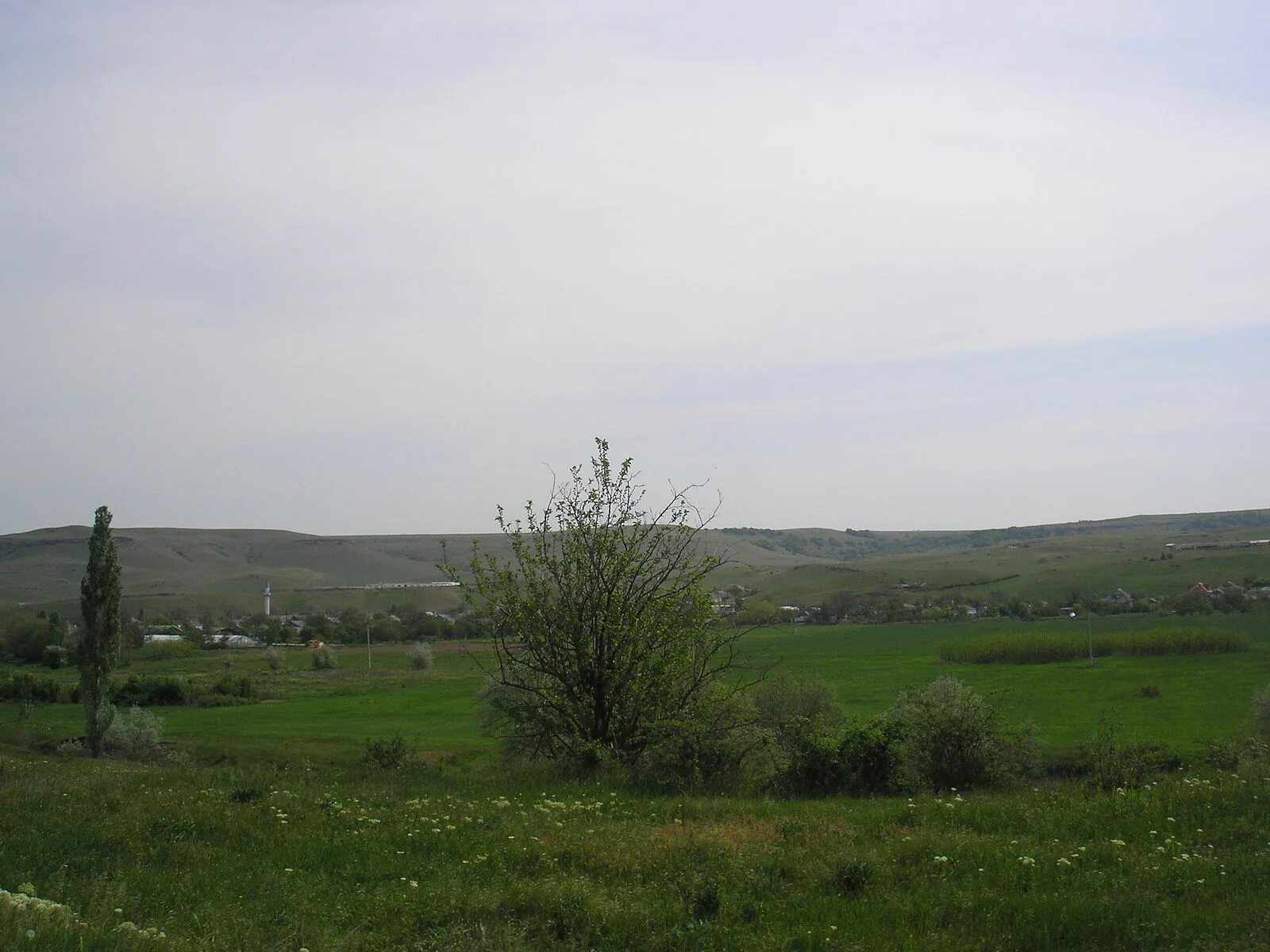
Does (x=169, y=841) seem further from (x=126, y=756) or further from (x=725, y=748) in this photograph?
(x=126, y=756)

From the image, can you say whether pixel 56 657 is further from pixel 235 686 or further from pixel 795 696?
pixel 795 696

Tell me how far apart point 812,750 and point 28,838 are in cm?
1182

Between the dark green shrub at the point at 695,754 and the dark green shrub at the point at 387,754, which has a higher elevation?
the dark green shrub at the point at 695,754

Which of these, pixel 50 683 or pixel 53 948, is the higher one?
pixel 53 948

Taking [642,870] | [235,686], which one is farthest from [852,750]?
[235,686]

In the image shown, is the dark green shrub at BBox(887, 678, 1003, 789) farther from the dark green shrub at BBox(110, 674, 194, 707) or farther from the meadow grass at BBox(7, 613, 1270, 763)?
the dark green shrub at BBox(110, 674, 194, 707)

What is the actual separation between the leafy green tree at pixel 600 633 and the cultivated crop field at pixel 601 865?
1825mm

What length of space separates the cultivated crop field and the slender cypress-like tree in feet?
112

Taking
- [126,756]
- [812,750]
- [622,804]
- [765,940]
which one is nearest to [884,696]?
[126,756]

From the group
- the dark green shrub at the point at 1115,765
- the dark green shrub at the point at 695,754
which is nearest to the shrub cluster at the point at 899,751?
the dark green shrub at the point at 695,754

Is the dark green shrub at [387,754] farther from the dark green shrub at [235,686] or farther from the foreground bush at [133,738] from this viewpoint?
the dark green shrub at [235,686]

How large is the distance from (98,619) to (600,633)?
39.6m

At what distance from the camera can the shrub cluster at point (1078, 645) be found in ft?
284

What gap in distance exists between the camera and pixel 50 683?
252 ft
